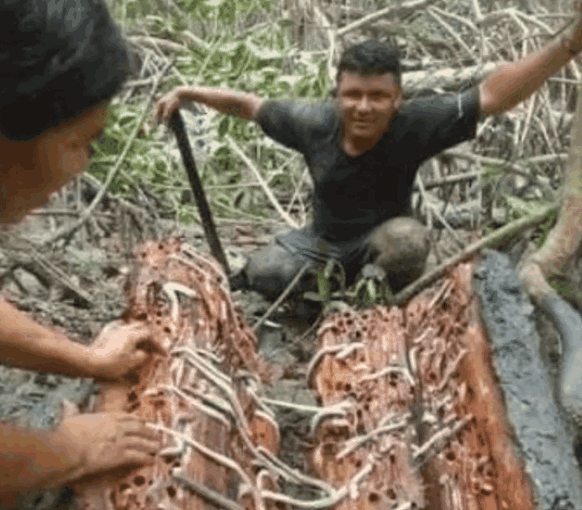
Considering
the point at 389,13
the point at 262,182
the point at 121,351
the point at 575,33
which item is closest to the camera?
the point at 121,351

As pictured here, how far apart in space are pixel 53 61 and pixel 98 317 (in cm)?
198

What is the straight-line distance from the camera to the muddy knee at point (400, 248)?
316 cm

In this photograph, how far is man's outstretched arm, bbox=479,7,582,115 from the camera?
2410mm

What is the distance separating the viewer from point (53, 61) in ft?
3.66

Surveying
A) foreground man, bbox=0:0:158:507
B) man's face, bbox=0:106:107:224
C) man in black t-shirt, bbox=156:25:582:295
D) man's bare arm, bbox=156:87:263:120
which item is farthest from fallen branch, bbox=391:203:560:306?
man's face, bbox=0:106:107:224

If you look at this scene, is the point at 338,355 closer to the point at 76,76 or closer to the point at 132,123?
the point at 76,76

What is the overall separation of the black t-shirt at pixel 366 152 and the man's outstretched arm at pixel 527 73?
2.3 inches

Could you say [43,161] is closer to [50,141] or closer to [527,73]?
[50,141]

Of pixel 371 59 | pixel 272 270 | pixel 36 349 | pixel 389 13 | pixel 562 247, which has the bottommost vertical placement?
pixel 36 349

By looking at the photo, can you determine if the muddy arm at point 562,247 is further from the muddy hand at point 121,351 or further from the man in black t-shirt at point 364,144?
the muddy hand at point 121,351

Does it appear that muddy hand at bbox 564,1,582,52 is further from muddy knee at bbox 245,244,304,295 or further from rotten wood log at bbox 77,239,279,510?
muddy knee at bbox 245,244,304,295

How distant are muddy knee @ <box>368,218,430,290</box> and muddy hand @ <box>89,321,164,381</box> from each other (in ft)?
4.93

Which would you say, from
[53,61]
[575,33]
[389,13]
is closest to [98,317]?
[575,33]

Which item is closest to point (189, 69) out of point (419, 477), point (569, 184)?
point (569, 184)
